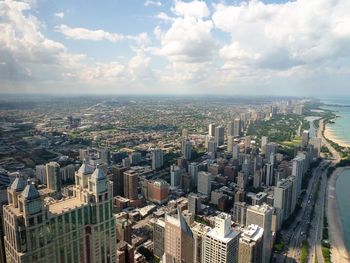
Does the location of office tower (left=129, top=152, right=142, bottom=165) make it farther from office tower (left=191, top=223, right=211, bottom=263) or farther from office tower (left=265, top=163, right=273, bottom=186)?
office tower (left=191, top=223, right=211, bottom=263)

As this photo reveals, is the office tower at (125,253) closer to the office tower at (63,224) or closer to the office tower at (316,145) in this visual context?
the office tower at (63,224)

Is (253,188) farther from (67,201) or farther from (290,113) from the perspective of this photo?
(290,113)

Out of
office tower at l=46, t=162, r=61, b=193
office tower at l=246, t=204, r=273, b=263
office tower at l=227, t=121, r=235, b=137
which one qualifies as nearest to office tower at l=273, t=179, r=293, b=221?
office tower at l=246, t=204, r=273, b=263

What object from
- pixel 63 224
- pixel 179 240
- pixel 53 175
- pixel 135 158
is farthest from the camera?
pixel 135 158

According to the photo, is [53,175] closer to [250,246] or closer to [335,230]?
[250,246]

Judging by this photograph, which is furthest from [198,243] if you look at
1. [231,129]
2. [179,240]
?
[231,129]

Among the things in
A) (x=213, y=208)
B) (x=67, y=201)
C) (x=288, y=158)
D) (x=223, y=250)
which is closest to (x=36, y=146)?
(x=67, y=201)
